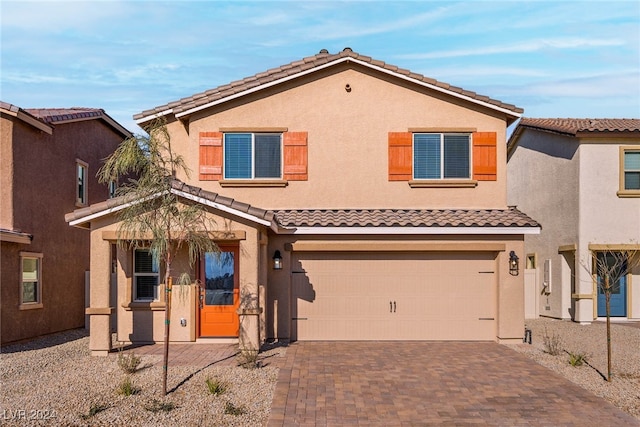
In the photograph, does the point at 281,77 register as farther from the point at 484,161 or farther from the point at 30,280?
the point at 30,280

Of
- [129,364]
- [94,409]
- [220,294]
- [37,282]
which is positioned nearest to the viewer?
[94,409]

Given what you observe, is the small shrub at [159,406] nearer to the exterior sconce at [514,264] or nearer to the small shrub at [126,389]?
the small shrub at [126,389]

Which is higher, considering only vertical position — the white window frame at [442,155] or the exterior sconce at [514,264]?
the white window frame at [442,155]

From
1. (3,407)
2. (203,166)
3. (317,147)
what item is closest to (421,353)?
(317,147)

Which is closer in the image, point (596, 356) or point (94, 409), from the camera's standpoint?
point (94, 409)

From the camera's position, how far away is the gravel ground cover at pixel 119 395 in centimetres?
873

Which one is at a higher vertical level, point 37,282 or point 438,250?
point 438,250

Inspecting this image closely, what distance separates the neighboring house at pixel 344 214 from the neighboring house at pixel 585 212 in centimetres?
466

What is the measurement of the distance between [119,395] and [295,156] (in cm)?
800

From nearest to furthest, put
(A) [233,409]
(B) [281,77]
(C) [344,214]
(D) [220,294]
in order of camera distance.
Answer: (A) [233,409] → (D) [220,294] → (C) [344,214] → (B) [281,77]

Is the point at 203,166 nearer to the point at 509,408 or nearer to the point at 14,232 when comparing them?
the point at 14,232

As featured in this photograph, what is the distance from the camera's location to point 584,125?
20062 mm

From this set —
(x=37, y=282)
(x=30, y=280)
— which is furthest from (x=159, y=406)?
(x=37, y=282)

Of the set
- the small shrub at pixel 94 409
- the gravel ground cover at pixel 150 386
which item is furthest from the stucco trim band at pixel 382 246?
the small shrub at pixel 94 409
